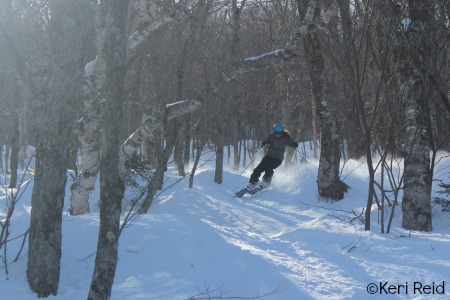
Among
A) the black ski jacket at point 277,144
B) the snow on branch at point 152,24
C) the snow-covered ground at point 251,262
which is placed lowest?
the snow-covered ground at point 251,262

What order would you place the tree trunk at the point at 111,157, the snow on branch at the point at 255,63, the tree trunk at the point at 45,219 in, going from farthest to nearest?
the snow on branch at the point at 255,63
the tree trunk at the point at 45,219
the tree trunk at the point at 111,157

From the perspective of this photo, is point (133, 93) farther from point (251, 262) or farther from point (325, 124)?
point (251, 262)

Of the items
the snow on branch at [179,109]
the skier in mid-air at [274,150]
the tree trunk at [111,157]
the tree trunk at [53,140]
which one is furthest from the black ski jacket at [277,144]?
the tree trunk at [111,157]

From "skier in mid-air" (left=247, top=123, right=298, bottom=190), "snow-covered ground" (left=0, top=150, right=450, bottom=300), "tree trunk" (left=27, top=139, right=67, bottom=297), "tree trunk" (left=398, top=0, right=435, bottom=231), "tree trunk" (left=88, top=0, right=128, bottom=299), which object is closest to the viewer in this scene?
"tree trunk" (left=88, top=0, right=128, bottom=299)

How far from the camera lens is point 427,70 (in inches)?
219

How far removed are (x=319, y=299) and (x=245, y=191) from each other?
7.63 metres

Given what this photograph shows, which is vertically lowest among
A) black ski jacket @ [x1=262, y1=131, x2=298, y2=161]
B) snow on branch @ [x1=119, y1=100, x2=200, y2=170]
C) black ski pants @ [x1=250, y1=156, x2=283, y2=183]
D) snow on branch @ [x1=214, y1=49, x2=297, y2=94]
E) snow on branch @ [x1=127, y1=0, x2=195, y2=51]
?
black ski pants @ [x1=250, y1=156, x2=283, y2=183]

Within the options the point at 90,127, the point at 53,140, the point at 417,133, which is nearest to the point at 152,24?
the point at 90,127

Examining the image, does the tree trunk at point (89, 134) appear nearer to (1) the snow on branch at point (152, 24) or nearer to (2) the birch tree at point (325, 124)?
(1) the snow on branch at point (152, 24)

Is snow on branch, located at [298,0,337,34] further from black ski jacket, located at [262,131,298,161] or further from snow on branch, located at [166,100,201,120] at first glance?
black ski jacket, located at [262,131,298,161]

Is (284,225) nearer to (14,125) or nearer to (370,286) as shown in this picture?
(370,286)

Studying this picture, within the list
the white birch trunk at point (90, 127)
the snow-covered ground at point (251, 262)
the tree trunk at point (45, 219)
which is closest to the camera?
the snow-covered ground at point (251, 262)

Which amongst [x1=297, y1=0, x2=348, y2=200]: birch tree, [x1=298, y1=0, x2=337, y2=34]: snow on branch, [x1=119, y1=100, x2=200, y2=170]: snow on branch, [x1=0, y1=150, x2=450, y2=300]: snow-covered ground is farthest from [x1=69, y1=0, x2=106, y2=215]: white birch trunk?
[x1=297, y1=0, x2=348, y2=200]: birch tree

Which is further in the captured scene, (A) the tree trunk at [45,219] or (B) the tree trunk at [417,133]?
(B) the tree trunk at [417,133]
